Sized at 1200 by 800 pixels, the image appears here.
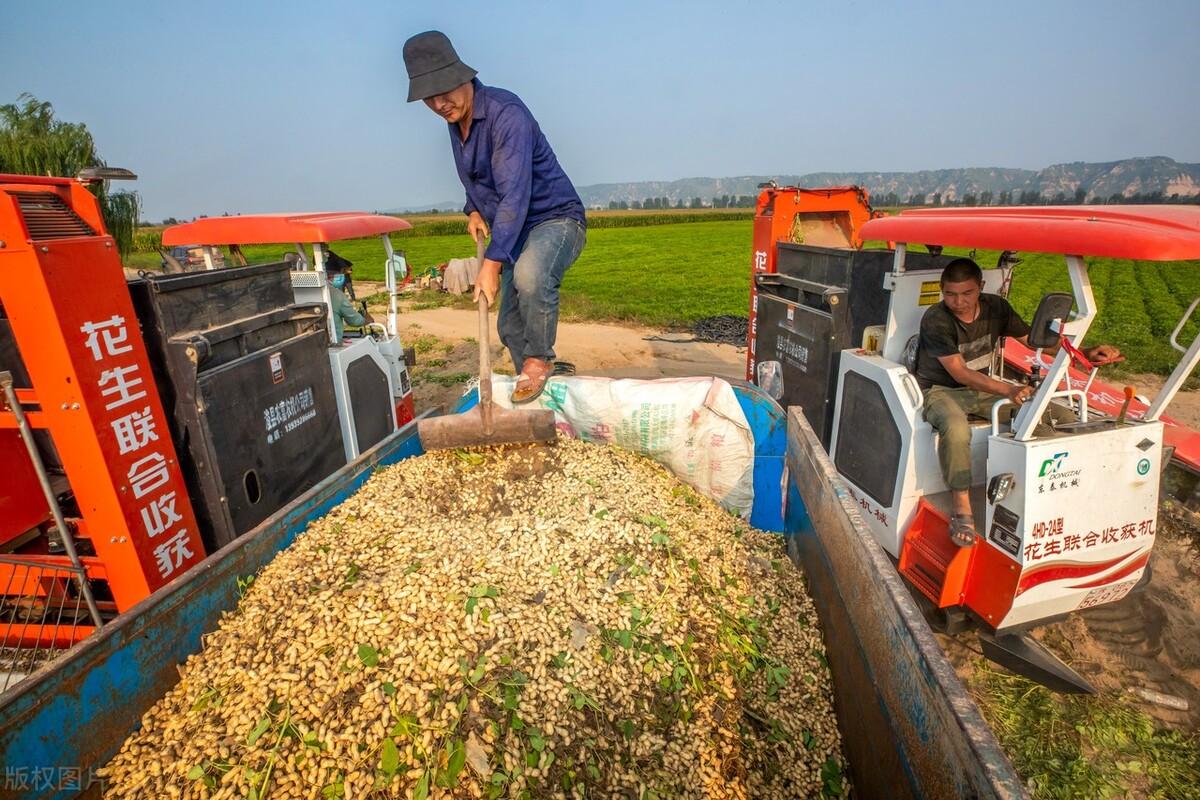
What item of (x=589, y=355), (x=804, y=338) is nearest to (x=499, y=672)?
(x=804, y=338)

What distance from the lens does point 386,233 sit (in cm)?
522

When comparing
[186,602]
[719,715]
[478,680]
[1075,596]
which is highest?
[186,602]

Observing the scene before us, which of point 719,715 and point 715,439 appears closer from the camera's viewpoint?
point 719,715

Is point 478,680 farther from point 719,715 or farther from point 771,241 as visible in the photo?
point 771,241

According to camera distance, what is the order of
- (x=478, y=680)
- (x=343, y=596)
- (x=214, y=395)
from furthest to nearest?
(x=214, y=395) → (x=343, y=596) → (x=478, y=680)

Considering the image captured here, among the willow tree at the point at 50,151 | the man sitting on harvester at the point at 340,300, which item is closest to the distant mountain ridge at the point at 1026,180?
the willow tree at the point at 50,151

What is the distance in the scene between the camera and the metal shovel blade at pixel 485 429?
3.30 m

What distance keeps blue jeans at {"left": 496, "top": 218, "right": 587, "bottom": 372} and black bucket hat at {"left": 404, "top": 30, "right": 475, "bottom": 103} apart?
37.4 inches

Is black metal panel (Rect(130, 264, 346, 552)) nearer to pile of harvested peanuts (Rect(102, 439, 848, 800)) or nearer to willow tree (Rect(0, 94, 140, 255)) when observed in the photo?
pile of harvested peanuts (Rect(102, 439, 848, 800))

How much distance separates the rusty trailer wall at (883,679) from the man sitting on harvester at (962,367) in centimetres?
95

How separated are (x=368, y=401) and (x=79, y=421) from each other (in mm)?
2396

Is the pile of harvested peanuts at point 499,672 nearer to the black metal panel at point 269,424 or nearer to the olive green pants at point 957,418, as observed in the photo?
the black metal panel at point 269,424

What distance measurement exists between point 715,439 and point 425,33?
2713 millimetres

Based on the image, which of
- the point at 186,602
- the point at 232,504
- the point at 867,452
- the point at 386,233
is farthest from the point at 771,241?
the point at 186,602
